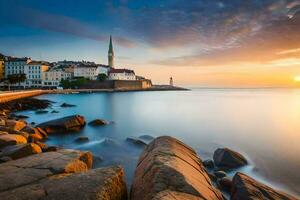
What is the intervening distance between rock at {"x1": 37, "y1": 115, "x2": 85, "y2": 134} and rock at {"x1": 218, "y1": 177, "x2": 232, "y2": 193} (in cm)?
1272

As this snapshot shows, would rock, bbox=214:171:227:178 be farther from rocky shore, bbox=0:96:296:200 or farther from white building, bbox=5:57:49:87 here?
white building, bbox=5:57:49:87

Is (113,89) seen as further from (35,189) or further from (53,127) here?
(35,189)

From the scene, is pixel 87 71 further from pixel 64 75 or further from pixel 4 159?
pixel 4 159

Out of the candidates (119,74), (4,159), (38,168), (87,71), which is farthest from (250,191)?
(119,74)

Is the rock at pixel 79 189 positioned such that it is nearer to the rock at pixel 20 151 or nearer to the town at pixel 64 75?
the rock at pixel 20 151

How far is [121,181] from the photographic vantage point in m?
5.04

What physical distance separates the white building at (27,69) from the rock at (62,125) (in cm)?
10937

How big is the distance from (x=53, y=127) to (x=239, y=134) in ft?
48.4

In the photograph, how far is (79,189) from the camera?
13.6ft

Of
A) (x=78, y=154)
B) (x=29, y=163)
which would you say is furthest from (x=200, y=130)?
(x=29, y=163)

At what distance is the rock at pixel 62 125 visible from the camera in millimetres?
17297

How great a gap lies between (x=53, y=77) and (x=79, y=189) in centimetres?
12801

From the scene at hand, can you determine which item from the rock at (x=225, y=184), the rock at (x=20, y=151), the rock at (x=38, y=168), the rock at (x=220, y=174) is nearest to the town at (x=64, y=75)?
the rock at (x=20, y=151)

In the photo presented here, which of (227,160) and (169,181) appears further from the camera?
(227,160)
